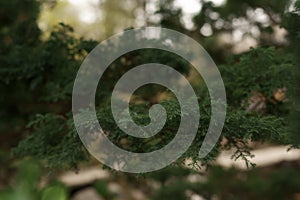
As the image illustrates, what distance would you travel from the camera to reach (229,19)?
2066 mm

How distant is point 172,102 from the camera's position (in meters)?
1.19

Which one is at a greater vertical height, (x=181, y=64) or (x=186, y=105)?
(x=181, y=64)

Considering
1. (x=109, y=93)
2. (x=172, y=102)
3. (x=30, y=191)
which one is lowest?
(x=30, y=191)

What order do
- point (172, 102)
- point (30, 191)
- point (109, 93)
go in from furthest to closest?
point (109, 93), point (30, 191), point (172, 102)

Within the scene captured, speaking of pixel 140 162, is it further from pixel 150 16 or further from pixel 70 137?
pixel 150 16

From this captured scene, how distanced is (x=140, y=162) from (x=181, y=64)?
1.76 ft

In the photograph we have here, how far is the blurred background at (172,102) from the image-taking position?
123 centimetres

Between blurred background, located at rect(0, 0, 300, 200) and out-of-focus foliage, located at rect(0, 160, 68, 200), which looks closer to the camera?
out-of-focus foliage, located at rect(0, 160, 68, 200)

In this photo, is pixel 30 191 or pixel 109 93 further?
pixel 109 93

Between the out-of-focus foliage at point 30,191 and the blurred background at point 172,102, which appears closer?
the out-of-focus foliage at point 30,191

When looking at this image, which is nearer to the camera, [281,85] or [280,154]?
[281,85]

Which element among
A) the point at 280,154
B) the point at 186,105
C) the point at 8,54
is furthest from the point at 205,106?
the point at 280,154

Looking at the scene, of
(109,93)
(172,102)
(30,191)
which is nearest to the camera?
(172,102)

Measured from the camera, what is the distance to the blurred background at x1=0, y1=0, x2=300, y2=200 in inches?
48.5
